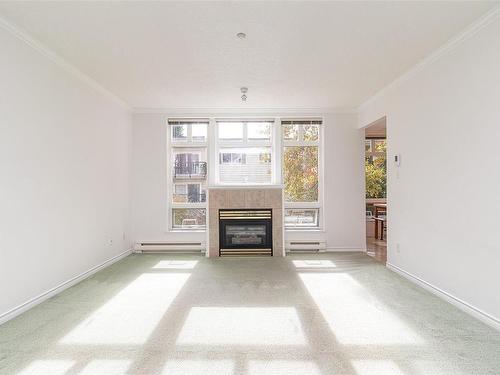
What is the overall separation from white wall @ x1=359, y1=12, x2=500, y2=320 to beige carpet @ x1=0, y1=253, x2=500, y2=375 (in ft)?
1.18

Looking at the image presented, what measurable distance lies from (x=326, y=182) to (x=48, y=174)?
4259 millimetres

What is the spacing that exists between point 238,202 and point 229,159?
0.91 m

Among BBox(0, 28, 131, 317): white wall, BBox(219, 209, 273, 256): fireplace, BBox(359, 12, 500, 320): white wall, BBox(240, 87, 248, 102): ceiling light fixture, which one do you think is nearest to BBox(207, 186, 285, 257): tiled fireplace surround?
BBox(219, 209, 273, 256): fireplace

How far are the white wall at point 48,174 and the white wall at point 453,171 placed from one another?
4.13 metres

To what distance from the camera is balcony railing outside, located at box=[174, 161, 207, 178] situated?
5664 millimetres

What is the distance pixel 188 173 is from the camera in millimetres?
5668

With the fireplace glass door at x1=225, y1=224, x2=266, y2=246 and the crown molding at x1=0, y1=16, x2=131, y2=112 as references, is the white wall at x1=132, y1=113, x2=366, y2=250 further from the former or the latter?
the crown molding at x1=0, y1=16, x2=131, y2=112

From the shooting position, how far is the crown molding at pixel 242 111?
539 cm

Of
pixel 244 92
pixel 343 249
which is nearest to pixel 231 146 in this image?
pixel 244 92

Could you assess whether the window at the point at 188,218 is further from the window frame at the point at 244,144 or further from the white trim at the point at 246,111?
the white trim at the point at 246,111

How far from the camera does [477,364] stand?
1952 mm

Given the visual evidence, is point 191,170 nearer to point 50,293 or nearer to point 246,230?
point 246,230

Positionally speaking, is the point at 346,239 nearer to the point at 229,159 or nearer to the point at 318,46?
the point at 229,159

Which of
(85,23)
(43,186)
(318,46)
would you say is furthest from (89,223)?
(318,46)
